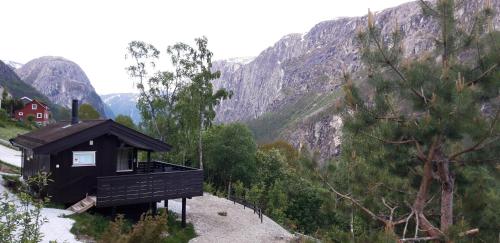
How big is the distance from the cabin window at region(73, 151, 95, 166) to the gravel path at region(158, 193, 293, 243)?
610cm

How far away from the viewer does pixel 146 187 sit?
18922 millimetres

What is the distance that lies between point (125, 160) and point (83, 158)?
2.61m

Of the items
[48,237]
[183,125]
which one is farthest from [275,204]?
[48,237]

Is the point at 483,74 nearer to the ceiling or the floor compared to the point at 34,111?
nearer to the floor

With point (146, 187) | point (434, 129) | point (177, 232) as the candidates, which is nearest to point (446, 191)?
point (434, 129)

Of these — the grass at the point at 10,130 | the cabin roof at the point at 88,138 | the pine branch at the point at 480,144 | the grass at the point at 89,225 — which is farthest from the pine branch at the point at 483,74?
the grass at the point at 10,130

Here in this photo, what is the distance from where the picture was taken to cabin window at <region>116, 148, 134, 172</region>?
21.0 m

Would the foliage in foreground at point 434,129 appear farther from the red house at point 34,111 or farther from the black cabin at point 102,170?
the red house at point 34,111

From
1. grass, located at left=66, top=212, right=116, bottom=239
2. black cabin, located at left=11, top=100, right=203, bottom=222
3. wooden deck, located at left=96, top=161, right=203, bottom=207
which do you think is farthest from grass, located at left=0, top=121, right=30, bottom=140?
wooden deck, located at left=96, top=161, right=203, bottom=207

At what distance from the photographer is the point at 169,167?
2444cm

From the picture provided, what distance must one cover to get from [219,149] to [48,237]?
83.9ft

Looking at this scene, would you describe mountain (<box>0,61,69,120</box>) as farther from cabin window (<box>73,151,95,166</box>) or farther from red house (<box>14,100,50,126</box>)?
cabin window (<box>73,151,95,166</box>)

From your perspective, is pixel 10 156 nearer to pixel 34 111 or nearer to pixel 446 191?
pixel 446 191

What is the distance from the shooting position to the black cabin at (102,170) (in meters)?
17.9
